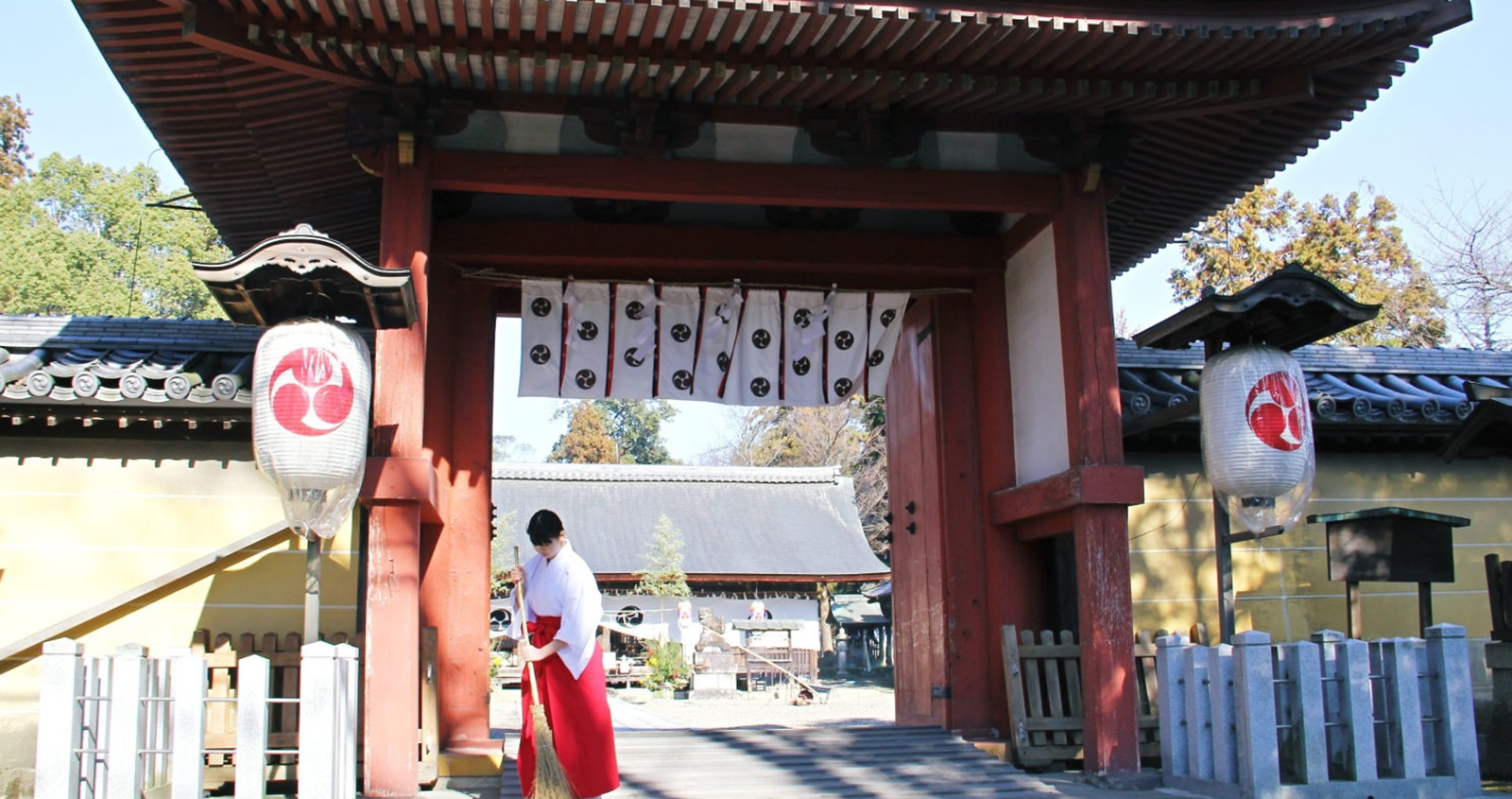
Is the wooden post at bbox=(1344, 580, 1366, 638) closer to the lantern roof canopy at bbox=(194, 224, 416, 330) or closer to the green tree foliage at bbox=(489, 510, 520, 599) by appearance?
the lantern roof canopy at bbox=(194, 224, 416, 330)

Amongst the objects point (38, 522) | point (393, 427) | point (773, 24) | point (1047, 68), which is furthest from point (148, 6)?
point (1047, 68)

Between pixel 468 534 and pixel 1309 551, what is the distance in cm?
611

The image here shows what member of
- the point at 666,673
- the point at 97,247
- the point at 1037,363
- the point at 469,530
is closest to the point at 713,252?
the point at 1037,363

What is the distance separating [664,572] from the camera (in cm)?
2688

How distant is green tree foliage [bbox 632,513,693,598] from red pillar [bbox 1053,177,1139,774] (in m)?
19.7

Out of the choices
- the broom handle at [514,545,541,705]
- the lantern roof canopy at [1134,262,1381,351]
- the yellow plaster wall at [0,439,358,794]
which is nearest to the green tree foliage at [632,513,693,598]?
the yellow plaster wall at [0,439,358,794]

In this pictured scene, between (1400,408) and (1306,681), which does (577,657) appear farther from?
(1400,408)

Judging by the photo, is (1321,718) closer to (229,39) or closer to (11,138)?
(229,39)

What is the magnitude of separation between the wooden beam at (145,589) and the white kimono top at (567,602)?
2.72m

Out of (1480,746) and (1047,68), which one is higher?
(1047,68)

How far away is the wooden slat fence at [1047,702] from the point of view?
7.65 m

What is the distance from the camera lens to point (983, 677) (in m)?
8.52

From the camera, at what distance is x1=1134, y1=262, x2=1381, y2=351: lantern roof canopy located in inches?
267

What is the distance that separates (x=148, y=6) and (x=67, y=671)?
3272 mm
